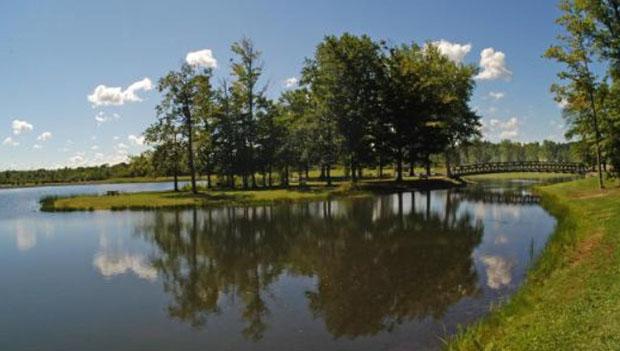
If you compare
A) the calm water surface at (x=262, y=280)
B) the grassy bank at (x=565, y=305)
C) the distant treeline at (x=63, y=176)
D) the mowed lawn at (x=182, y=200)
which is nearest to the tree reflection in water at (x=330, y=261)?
the calm water surface at (x=262, y=280)

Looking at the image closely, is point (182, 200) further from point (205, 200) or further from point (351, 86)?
point (351, 86)

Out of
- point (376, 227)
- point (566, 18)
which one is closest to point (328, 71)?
point (566, 18)

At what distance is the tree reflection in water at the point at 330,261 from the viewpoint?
14.6 m

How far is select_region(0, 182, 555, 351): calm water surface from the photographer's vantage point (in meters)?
12.8

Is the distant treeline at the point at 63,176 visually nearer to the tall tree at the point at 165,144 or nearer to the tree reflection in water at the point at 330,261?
the tall tree at the point at 165,144

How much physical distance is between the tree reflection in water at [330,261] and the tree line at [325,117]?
2362 cm

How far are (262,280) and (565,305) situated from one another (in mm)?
10411

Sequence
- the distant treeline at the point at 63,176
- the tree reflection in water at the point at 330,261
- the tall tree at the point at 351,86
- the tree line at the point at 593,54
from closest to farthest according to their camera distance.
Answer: the tree reflection in water at the point at 330,261, the tree line at the point at 593,54, the tall tree at the point at 351,86, the distant treeline at the point at 63,176

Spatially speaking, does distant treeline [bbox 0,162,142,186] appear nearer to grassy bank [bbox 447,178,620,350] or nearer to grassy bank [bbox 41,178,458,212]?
grassy bank [bbox 41,178,458,212]

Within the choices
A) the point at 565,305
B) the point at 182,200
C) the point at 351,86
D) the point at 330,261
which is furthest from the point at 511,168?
the point at 565,305

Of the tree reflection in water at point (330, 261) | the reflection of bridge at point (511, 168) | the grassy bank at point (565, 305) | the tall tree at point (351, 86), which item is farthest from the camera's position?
the reflection of bridge at point (511, 168)

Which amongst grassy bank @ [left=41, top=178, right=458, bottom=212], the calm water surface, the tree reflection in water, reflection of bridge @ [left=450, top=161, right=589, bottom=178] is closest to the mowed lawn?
grassy bank @ [left=41, top=178, right=458, bottom=212]

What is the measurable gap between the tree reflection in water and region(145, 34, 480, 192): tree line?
23.6m

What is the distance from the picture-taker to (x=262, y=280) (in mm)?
18672
